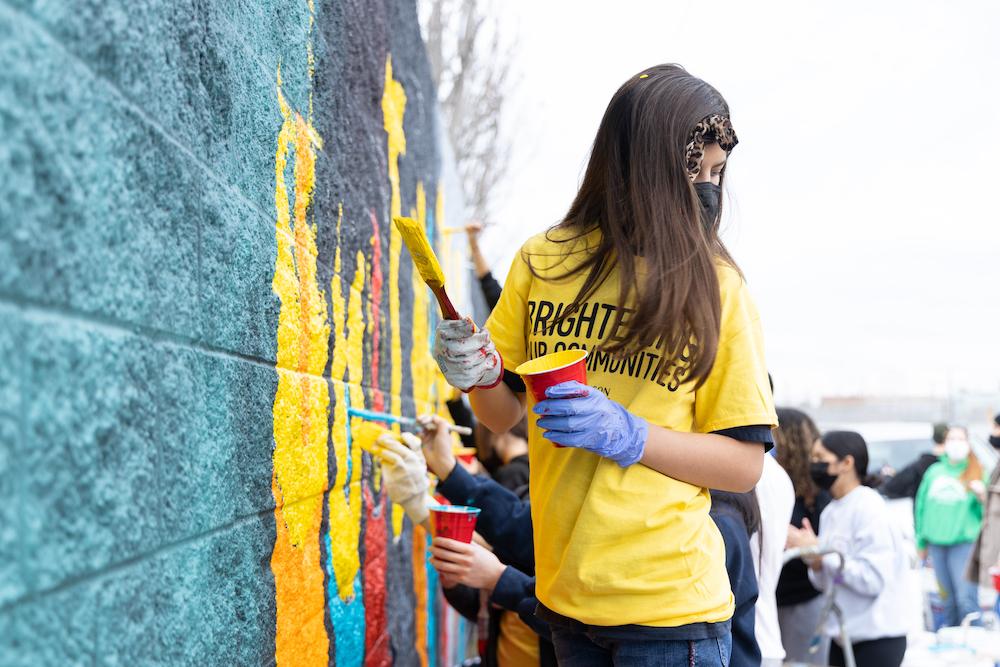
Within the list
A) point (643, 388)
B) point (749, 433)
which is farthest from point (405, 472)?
point (749, 433)

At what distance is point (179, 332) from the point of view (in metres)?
1.21

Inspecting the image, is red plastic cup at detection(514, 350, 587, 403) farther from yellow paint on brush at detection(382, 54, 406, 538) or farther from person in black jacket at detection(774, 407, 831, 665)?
person in black jacket at detection(774, 407, 831, 665)

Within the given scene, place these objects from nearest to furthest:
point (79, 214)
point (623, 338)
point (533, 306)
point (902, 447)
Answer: point (79, 214)
point (623, 338)
point (533, 306)
point (902, 447)

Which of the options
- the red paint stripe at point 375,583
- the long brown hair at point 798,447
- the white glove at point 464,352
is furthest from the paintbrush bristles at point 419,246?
the long brown hair at point 798,447

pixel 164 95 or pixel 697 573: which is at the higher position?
pixel 164 95

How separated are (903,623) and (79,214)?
414cm

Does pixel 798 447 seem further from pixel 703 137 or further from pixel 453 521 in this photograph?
pixel 703 137

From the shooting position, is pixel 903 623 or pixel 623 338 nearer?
pixel 623 338

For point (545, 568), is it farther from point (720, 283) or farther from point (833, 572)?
point (833, 572)

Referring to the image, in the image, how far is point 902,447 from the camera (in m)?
14.7

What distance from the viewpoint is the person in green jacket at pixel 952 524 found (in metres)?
7.52

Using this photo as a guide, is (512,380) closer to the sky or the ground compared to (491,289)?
closer to the ground

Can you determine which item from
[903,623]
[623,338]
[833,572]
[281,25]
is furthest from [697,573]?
[903,623]

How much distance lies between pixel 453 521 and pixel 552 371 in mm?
969
